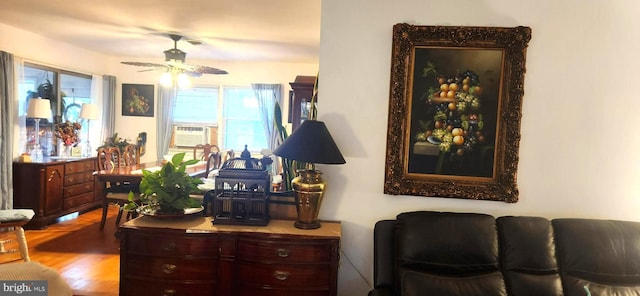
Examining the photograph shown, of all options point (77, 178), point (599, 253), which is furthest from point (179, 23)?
point (599, 253)

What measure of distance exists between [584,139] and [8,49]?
5.66 m

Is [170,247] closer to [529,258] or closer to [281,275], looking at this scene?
[281,275]

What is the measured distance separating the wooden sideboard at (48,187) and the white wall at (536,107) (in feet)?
12.7

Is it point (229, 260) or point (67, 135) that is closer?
point (229, 260)

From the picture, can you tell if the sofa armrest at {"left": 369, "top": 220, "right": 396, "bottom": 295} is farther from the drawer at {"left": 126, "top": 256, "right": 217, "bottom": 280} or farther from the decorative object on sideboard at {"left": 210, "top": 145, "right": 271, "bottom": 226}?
the drawer at {"left": 126, "top": 256, "right": 217, "bottom": 280}

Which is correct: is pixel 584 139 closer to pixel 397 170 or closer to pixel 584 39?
pixel 584 39

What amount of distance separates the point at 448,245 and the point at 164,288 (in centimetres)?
158

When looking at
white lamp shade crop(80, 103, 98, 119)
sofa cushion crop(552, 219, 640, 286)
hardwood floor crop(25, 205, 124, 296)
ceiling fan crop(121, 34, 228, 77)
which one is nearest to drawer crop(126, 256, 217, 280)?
hardwood floor crop(25, 205, 124, 296)

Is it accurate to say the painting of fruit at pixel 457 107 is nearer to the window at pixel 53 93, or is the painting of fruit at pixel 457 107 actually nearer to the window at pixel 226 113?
the window at pixel 226 113

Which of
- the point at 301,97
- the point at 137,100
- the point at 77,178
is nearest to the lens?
the point at 301,97

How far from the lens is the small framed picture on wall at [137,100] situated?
21.3 feet

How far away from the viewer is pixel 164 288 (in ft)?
7.19

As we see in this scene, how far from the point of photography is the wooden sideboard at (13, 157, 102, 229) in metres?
4.53

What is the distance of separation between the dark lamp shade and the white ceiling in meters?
1.42
